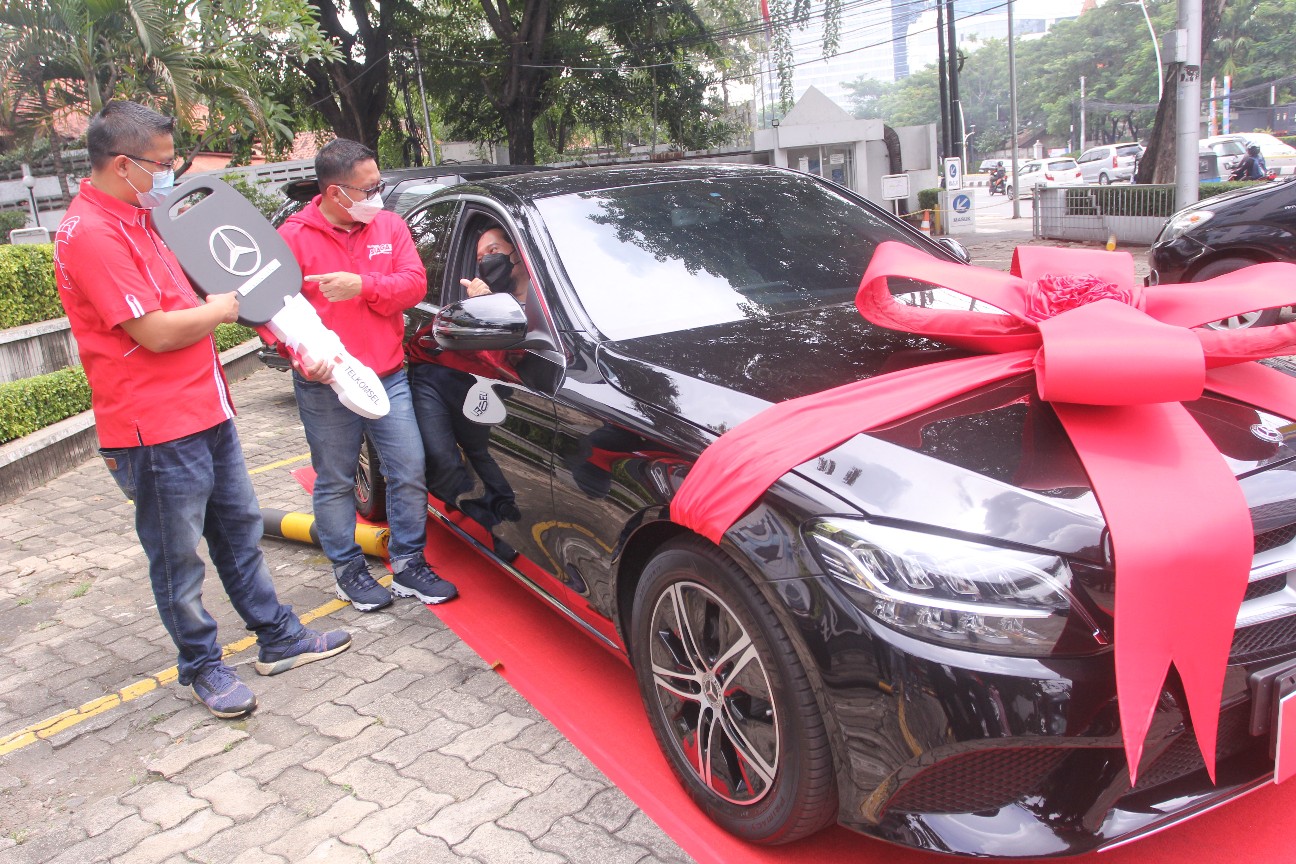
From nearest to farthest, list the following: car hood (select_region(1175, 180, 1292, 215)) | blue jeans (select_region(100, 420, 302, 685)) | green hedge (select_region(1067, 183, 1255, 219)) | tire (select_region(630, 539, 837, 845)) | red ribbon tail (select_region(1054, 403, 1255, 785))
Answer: red ribbon tail (select_region(1054, 403, 1255, 785)) < tire (select_region(630, 539, 837, 845)) < blue jeans (select_region(100, 420, 302, 685)) < car hood (select_region(1175, 180, 1292, 215)) < green hedge (select_region(1067, 183, 1255, 219))

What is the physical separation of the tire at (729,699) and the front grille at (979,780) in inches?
8.3

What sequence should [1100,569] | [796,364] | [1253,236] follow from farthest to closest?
[1253,236] < [796,364] < [1100,569]

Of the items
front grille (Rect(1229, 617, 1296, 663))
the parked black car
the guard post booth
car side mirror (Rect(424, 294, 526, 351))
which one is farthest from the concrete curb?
the guard post booth

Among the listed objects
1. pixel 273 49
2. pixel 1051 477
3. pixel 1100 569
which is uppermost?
pixel 273 49

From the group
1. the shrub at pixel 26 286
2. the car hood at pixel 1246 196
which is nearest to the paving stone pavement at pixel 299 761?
the shrub at pixel 26 286

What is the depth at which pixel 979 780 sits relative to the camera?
191 centimetres

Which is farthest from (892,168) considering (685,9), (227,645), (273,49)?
(227,645)

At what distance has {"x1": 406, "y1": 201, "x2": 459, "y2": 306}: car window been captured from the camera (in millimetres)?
4098

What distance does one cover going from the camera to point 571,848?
8.32 ft

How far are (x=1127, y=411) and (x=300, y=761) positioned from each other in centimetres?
252

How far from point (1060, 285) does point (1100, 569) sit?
2.82 ft

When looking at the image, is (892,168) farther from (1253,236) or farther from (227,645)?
(227,645)

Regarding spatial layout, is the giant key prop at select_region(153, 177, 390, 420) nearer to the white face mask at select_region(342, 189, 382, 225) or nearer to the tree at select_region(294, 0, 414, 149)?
the white face mask at select_region(342, 189, 382, 225)

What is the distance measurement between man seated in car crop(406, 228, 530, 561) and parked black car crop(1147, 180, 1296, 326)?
519 centimetres
